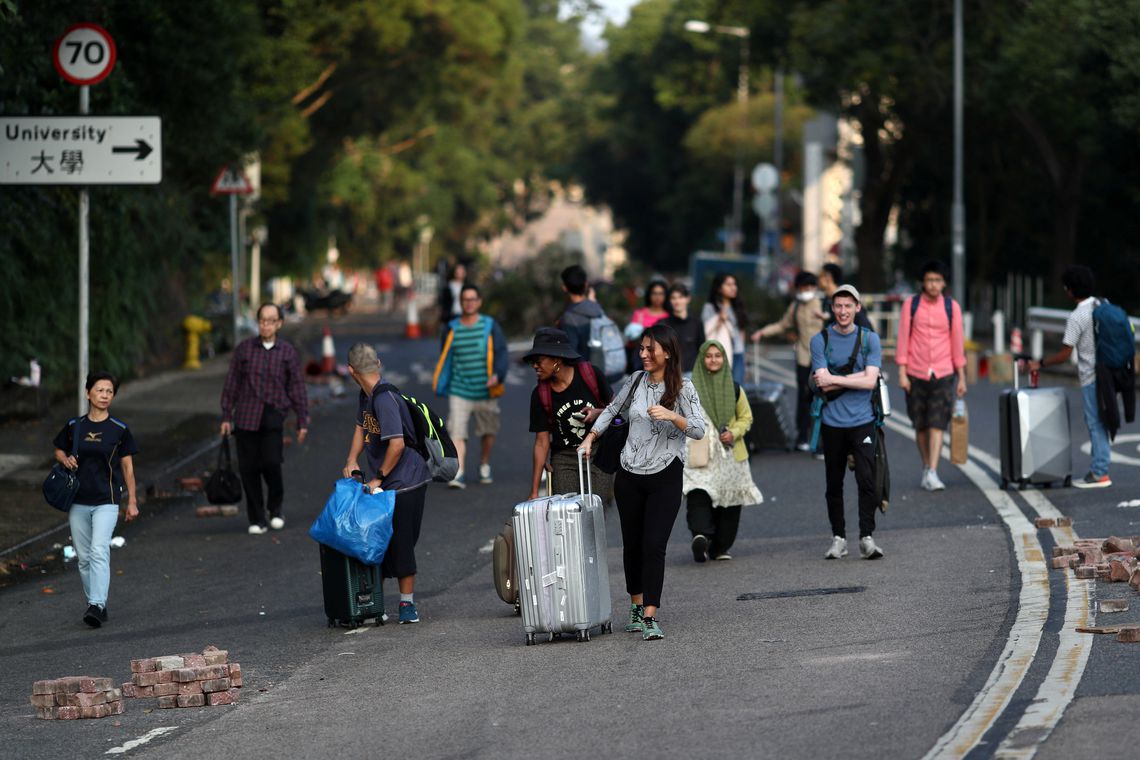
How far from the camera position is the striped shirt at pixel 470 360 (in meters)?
16.2

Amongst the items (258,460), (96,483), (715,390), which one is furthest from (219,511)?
(715,390)

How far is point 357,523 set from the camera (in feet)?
33.6

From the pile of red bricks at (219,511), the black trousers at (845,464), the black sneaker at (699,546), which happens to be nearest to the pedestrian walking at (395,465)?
the black sneaker at (699,546)

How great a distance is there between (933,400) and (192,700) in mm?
7734

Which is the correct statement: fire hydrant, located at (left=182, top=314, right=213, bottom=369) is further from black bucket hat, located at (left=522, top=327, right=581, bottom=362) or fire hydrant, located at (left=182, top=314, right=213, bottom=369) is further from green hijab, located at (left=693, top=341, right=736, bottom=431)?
black bucket hat, located at (left=522, top=327, right=581, bottom=362)

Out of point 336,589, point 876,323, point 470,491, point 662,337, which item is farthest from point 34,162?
point 876,323

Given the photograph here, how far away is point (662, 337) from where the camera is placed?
955 centimetres

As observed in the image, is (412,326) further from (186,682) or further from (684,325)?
(186,682)

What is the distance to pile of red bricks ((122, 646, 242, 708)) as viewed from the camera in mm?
8508

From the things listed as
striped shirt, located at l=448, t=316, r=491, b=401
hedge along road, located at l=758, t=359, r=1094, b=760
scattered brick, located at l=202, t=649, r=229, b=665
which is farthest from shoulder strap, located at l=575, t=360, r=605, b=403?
striped shirt, located at l=448, t=316, r=491, b=401

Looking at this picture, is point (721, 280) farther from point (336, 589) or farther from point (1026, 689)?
point (1026, 689)

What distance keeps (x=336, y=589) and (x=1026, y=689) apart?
3902 mm

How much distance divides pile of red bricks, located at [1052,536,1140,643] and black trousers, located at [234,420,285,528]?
562 centimetres

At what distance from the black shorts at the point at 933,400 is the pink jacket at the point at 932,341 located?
0.19ft
